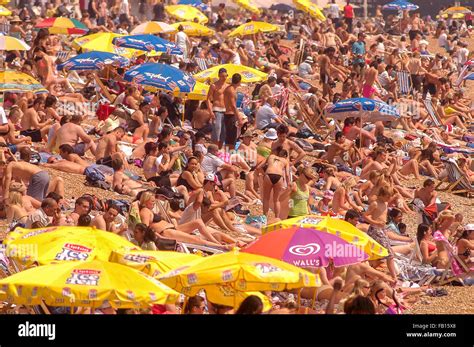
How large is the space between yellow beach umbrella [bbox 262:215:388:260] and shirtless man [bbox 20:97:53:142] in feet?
22.8

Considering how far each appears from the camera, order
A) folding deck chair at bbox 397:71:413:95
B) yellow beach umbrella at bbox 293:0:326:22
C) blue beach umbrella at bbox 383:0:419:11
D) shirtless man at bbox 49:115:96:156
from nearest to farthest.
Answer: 1. shirtless man at bbox 49:115:96:156
2. folding deck chair at bbox 397:71:413:95
3. yellow beach umbrella at bbox 293:0:326:22
4. blue beach umbrella at bbox 383:0:419:11

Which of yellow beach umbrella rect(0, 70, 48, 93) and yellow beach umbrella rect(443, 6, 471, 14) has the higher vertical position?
yellow beach umbrella rect(0, 70, 48, 93)

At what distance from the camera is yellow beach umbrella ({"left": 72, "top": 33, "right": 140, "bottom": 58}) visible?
80.9 ft

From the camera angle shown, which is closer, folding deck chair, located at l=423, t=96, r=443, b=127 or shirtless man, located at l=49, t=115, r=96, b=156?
shirtless man, located at l=49, t=115, r=96, b=156

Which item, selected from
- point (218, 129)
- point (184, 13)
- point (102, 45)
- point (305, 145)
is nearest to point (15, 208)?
point (218, 129)

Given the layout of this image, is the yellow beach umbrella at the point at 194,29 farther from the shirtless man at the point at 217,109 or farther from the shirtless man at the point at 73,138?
the shirtless man at the point at 73,138

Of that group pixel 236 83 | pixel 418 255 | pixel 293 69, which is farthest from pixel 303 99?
pixel 418 255

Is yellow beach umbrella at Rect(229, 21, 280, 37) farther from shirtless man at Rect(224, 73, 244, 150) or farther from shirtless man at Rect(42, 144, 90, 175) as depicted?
shirtless man at Rect(42, 144, 90, 175)

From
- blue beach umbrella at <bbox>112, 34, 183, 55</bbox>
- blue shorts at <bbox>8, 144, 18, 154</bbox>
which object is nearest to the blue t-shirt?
blue beach umbrella at <bbox>112, 34, 183, 55</bbox>

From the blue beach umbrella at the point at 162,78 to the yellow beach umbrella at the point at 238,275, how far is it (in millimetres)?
10085

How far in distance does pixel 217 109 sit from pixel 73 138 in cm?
339

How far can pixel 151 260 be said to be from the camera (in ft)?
37.7

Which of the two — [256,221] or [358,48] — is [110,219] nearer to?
[256,221]
